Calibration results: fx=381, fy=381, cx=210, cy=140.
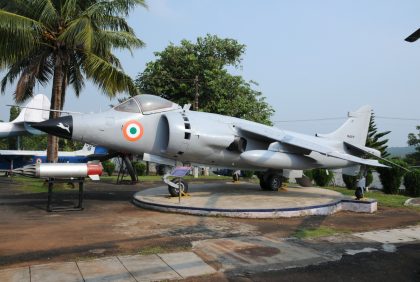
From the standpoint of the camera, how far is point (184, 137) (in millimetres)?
12219

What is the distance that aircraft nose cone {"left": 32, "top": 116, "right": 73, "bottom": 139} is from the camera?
11.0m

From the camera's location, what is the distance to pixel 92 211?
11.5 m

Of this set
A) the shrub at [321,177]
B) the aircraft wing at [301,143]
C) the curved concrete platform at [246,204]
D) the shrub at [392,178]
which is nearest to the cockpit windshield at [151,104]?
the aircraft wing at [301,143]

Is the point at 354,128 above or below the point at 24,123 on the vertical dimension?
below

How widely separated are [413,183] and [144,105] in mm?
16770

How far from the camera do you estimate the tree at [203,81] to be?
31000 mm

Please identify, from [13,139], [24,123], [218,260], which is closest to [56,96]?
[24,123]

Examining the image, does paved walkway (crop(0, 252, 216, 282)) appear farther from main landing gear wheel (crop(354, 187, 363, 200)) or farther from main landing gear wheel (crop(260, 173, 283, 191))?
main landing gear wheel (crop(260, 173, 283, 191))

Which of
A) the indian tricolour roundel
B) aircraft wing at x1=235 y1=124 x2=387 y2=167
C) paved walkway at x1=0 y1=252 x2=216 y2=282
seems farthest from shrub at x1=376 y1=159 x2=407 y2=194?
paved walkway at x1=0 y1=252 x2=216 y2=282

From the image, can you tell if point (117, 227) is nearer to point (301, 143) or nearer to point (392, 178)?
point (301, 143)

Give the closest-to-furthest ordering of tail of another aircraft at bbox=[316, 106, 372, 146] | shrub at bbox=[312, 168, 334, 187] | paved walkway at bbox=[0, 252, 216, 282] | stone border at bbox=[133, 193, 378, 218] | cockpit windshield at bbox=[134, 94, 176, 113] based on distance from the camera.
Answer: paved walkway at bbox=[0, 252, 216, 282] → stone border at bbox=[133, 193, 378, 218] → cockpit windshield at bbox=[134, 94, 176, 113] → tail of another aircraft at bbox=[316, 106, 372, 146] → shrub at bbox=[312, 168, 334, 187]

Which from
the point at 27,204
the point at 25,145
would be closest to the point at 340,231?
the point at 27,204

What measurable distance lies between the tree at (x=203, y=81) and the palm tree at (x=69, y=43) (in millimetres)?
12418

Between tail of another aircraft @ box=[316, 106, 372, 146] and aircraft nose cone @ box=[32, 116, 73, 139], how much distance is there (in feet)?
35.4
